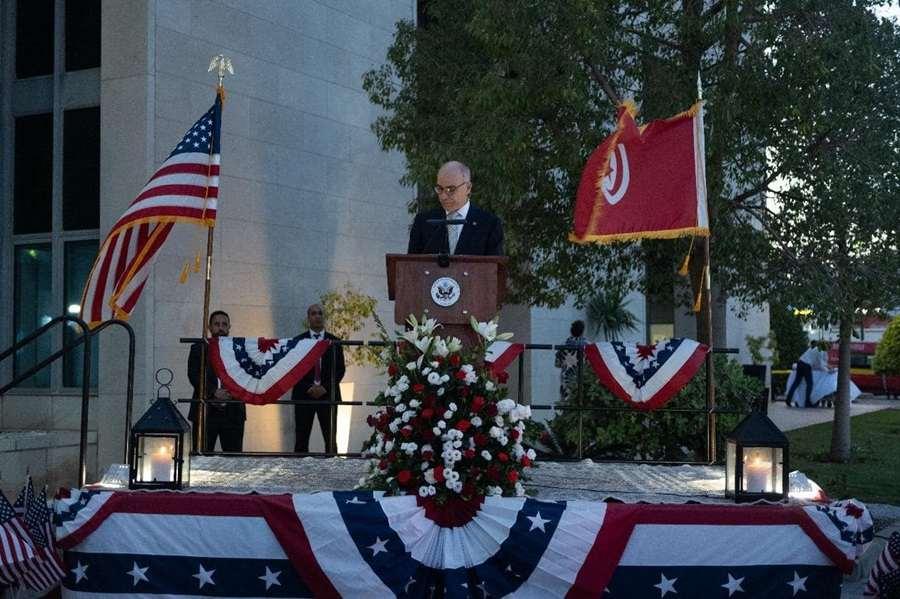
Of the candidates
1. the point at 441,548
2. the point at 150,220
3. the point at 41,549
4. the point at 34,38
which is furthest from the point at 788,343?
the point at 41,549

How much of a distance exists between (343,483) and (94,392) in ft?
24.2

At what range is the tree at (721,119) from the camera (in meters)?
10.5

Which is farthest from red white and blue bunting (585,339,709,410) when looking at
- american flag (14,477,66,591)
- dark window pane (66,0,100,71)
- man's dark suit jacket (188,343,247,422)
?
dark window pane (66,0,100,71)

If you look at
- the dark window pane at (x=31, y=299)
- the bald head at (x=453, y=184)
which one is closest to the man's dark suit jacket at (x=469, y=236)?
the bald head at (x=453, y=184)

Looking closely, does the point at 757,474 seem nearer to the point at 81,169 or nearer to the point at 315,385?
the point at 315,385

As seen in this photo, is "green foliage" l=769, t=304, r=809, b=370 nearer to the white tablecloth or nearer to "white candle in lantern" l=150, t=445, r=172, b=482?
the white tablecloth

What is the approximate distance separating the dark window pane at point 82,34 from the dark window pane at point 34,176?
2.88ft

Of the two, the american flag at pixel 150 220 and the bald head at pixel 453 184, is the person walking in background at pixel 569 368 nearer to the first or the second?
the american flag at pixel 150 220

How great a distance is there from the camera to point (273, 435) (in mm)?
13758

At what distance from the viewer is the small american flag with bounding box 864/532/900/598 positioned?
4875 mm

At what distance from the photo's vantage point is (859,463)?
15656mm

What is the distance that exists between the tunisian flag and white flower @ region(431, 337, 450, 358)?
2.58m

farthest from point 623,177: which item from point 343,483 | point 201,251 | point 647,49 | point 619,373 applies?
point 201,251

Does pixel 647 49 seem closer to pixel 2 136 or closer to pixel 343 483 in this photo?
pixel 343 483
